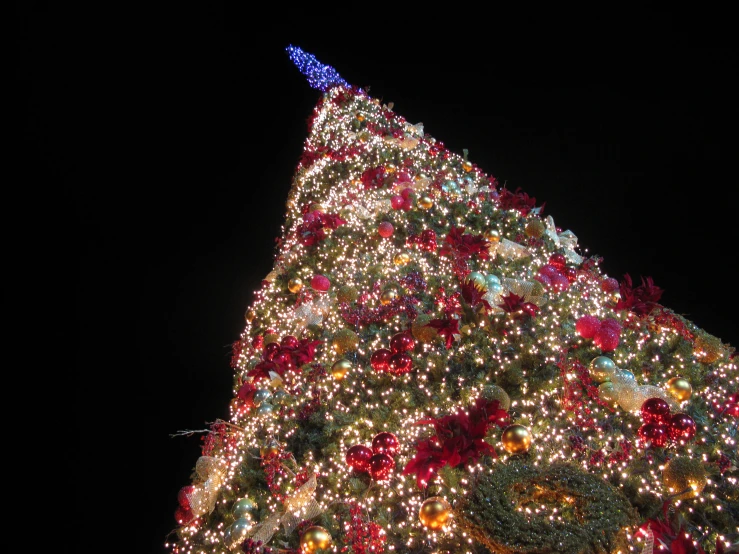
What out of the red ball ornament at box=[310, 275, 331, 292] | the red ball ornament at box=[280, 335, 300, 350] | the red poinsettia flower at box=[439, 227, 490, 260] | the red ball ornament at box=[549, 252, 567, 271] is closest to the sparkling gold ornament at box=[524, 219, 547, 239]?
the red ball ornament at box=[549, 252, 567, 271]

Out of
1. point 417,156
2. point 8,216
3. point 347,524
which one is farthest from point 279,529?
point 8,216

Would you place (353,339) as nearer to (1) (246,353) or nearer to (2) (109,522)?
(1) (246,353)

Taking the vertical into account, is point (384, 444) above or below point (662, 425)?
above

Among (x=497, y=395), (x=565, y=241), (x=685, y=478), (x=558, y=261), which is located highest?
(x=565, y=241)

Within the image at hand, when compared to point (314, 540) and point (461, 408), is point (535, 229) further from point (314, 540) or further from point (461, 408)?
point (314, 540)

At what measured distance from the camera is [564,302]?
2.93 m

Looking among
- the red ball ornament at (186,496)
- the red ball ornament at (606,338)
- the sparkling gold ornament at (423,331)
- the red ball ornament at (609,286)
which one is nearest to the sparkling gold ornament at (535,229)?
the red ball ornament at (609,286)

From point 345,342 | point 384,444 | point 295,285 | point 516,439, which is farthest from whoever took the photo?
point 295,285

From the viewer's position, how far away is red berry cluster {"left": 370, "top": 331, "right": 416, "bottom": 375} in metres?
2.50

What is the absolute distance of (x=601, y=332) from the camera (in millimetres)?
2545

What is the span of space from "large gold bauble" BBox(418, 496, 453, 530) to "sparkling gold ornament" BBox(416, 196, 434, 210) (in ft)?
8.31

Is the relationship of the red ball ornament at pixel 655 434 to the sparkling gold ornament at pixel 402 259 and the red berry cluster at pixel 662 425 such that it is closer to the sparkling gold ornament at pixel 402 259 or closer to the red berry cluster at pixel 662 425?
the red berry cluster at pixel 662 425

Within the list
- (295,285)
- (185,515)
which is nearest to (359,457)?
(185,515)

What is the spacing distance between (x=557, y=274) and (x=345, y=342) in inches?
65.6
